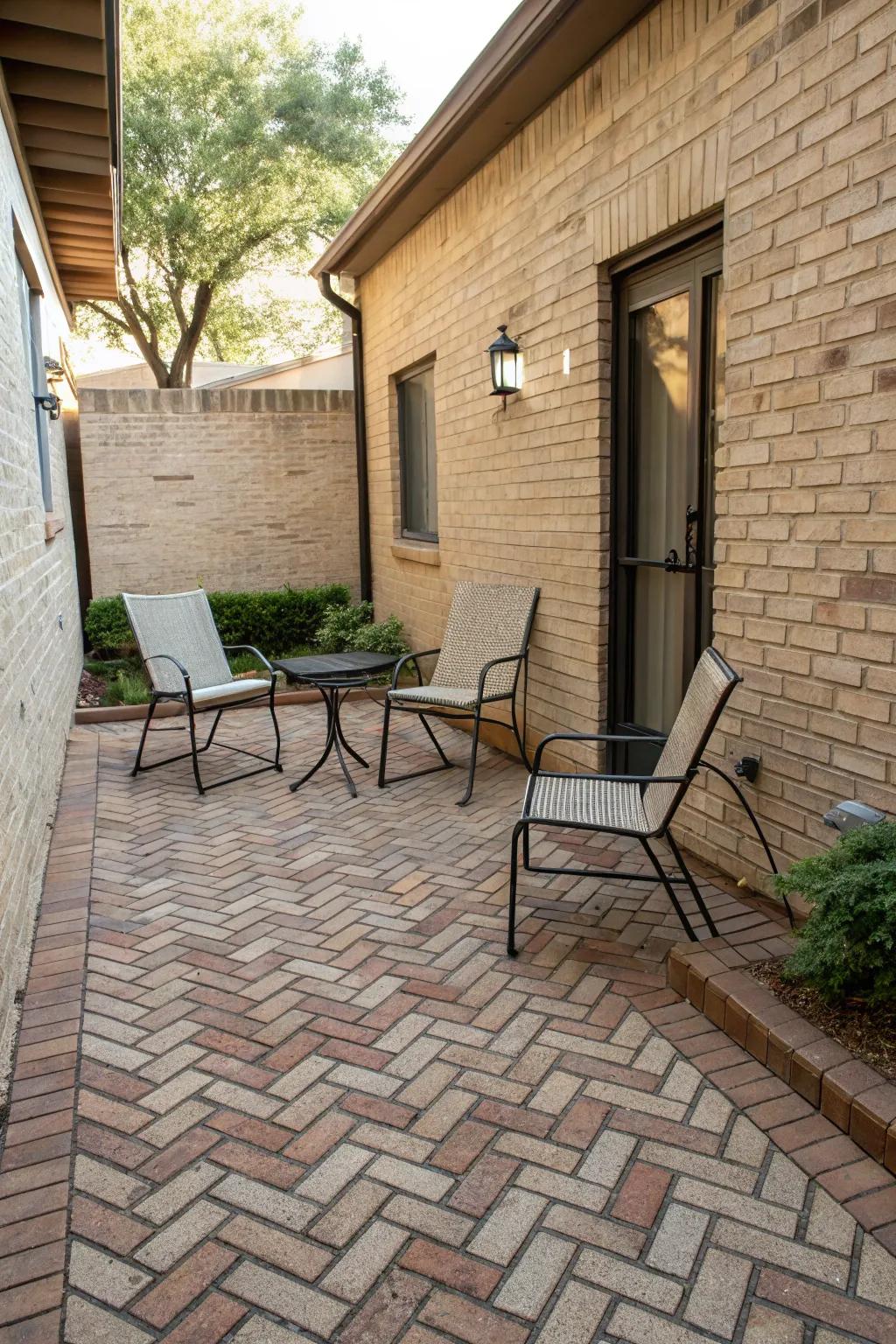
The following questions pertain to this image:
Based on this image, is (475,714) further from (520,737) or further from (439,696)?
(520,737)

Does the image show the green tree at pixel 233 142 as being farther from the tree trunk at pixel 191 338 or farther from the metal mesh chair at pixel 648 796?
the metal mesh chair at pixel 648 796

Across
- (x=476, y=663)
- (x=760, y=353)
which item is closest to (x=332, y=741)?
(x=476, y=663)

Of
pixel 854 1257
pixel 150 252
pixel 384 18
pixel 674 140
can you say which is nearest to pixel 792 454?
pixel 674 140

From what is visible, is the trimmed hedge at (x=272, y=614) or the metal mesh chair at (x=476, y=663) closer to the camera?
the metal mesh chair at (x=476, y=663)

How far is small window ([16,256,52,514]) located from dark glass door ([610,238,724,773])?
10.5 ft

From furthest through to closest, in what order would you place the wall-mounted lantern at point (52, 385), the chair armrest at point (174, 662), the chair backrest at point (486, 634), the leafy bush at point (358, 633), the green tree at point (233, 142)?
1. the green tree at point (233, 142)
2. the leafy bush at point (358, 633)
3. the wall-mounted lantern at point (52, 385)
4. the chair backrest at point (486, 634)
5. the chair armrest at point (174, 662)

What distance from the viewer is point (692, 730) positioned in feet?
9.39

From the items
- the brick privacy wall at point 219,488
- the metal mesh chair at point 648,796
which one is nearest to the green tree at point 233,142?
the brick privacy wall at point 219,488

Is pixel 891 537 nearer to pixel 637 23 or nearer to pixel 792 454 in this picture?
pixel 792 454

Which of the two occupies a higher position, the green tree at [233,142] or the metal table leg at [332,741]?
the green tree at [233,142]

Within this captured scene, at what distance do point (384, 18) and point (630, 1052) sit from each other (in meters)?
18.9

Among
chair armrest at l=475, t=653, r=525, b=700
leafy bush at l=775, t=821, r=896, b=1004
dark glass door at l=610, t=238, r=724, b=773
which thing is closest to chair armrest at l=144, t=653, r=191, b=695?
chair armrest at l=475, t=653, r=525, b=700

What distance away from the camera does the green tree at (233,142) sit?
48.4 feet

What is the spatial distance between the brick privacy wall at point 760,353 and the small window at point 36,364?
8.82 feet
